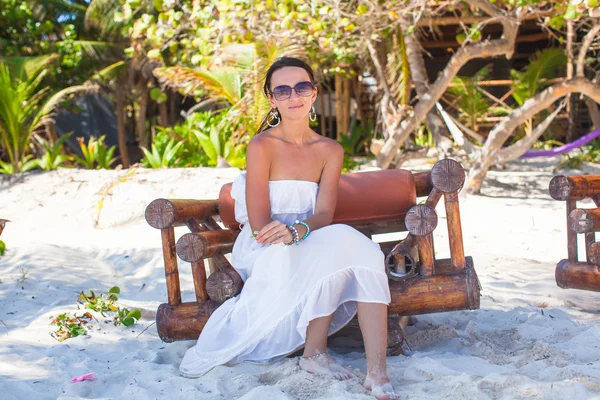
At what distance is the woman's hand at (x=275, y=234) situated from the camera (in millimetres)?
2828

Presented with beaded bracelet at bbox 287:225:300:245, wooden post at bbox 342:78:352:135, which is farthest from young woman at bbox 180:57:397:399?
wooden post at bbox 342:78:352:135

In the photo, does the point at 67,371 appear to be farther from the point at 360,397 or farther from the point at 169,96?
the point at 169,96

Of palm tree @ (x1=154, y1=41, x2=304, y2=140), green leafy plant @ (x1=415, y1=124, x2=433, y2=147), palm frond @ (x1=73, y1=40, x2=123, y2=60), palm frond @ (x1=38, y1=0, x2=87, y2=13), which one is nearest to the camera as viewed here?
palm tree @ (x1=154, y1=41, x2=304, y2=140)

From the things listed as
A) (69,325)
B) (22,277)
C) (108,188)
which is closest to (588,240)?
(69,325)

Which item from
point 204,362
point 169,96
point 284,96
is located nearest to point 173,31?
point 284,96

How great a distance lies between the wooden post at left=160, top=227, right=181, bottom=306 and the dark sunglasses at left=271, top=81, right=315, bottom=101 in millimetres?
789

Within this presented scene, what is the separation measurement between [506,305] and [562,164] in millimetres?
7426

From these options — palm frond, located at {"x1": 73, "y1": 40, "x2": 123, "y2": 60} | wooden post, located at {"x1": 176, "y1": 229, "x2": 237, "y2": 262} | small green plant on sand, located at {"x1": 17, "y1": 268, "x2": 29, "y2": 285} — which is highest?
palm frond, located at {"x1": 73, "y1": 40, "x2": 123, "y2": 60}

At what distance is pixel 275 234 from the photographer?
283 cm

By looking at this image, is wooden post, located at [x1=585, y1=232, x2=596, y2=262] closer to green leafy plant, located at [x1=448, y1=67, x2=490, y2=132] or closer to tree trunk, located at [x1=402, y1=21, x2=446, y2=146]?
tree trunk, located at [x1=402, y1=21, x2=446, y2=146]

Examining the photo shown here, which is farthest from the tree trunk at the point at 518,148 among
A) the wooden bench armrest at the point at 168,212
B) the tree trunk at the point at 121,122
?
the tree trunk at the point at 121,122

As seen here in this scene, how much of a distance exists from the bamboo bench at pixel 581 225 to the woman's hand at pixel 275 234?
67.9 inches

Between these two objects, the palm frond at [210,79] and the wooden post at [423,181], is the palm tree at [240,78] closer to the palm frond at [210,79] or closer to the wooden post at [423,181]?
the palm frond at [210,79]

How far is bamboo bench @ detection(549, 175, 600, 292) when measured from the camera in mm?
3660
